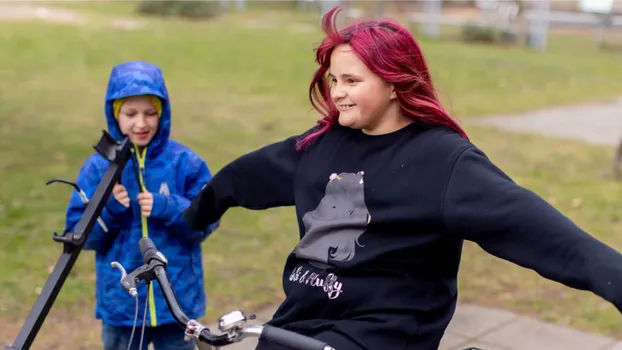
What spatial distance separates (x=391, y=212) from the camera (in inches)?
81.0

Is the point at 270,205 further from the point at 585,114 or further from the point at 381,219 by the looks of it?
the point at 585,114

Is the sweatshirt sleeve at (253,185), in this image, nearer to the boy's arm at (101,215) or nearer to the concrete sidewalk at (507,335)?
the boy's arm at (101,215)

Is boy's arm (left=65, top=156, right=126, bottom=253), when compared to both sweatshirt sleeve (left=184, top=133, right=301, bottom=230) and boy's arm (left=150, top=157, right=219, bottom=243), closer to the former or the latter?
boy's arm (left=150, top=157, right=219, bottom=243)

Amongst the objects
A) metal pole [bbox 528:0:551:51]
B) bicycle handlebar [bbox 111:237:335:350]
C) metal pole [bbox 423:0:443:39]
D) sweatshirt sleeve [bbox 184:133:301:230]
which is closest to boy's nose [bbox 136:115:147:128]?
sweatshirt sleeve [bbox 184:133:301:230]

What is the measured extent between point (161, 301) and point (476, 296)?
2637 millimetres

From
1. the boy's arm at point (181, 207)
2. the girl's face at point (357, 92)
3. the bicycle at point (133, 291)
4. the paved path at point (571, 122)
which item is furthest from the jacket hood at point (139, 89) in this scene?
the paved path at point (571, 122)

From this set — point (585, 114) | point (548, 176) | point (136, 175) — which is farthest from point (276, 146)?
point (585, 114)

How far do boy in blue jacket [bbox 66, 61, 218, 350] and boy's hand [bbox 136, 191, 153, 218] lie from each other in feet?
0.06

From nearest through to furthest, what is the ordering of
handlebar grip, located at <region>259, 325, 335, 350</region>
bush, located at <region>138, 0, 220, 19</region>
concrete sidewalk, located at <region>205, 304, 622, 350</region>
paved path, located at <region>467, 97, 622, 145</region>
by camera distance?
handlebar grip, located at <region>259, 325, 335, 350</region>
concrete sidewalk, located at <region>205, 304, 622, 350</region>
paved path, located at <region>467, 97, 622, 145</region>
bush, located at <region>138, 0, 220, 19</region>

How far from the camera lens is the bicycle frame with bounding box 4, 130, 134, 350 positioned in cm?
222

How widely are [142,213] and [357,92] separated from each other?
1172mm

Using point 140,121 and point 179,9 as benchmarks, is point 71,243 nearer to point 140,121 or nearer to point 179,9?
point 140,121

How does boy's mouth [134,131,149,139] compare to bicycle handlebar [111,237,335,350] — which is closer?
bicycle handlebar [111,237,335,350]

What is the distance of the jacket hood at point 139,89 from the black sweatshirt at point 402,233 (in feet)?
3.34
